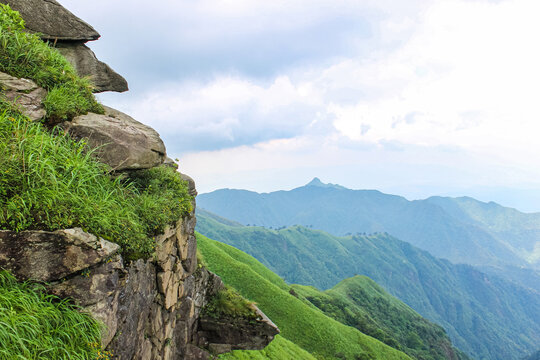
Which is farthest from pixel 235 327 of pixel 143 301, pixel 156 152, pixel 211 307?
pixel 156 152

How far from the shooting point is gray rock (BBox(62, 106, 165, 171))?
29.5 ft

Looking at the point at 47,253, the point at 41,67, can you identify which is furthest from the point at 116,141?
the point at 47,253

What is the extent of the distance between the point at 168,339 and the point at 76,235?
736 centimetres

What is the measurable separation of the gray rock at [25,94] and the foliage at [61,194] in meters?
0.44

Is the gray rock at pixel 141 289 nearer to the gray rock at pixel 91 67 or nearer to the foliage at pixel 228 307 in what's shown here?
the foliage at pixel 228 307

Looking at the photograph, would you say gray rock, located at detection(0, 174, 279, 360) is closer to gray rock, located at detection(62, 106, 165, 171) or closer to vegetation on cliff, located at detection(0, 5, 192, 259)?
vegetation on cliff, located at detection(0, 5, 192, 259)

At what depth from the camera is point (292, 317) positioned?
6191cm

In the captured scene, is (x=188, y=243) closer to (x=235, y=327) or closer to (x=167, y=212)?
(x=167, y=212)

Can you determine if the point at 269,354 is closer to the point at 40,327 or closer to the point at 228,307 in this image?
the point at 228,307

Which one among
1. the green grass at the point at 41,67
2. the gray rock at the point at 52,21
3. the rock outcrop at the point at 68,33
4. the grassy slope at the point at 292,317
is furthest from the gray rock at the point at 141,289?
the grassy slope at the point at 292,317

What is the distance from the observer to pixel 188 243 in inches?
532

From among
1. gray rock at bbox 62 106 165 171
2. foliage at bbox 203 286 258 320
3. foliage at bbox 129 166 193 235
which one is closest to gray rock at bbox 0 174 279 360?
foliage at bbox 203 286 258 320

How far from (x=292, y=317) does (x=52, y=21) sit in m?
62.2

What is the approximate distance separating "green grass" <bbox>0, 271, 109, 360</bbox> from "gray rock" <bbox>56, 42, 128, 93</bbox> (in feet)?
33.7
